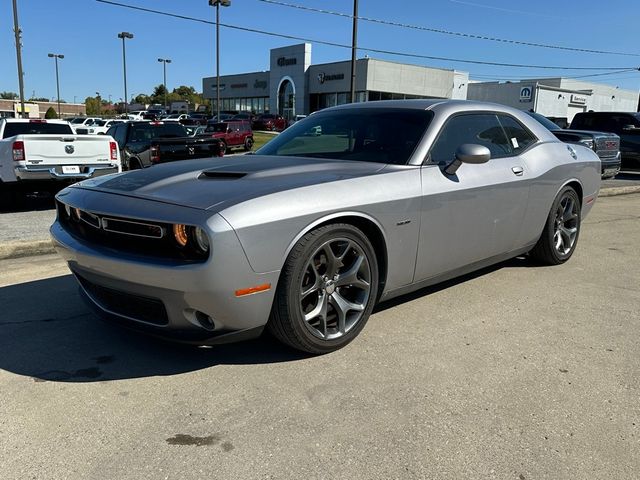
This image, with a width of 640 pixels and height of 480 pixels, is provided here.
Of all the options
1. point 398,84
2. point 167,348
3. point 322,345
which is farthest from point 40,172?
point 398,84

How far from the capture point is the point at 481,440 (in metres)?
2.51

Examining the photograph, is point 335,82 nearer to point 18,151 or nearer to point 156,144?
point 156,144

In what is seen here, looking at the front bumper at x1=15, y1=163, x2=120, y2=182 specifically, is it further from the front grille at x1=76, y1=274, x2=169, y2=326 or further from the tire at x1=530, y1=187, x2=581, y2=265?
the tire at x1=530, y1=187, x2=581, y2=265

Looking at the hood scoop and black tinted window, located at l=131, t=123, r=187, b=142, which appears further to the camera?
black tinted window, located at l=131, t=123, r=187, b=142

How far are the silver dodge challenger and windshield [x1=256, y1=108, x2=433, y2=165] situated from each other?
0.5 inches

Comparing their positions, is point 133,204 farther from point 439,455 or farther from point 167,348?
point 439,455

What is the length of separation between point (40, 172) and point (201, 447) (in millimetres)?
7066

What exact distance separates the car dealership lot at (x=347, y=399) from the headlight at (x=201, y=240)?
0.79m

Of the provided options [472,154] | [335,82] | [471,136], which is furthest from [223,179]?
[335,82]

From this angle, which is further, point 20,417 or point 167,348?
point 167,348

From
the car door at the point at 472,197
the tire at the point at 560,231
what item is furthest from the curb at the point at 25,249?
the tire at the point at 560,231

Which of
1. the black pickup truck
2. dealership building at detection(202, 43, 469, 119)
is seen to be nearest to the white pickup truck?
the black pickup truck

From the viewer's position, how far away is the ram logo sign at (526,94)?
5107 cm

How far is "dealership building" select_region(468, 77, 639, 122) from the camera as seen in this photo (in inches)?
2031
